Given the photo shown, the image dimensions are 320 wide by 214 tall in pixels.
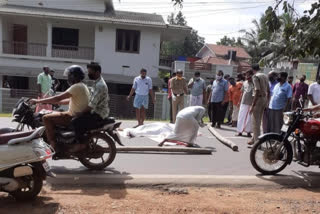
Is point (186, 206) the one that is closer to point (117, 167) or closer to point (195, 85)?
point (117, 167)

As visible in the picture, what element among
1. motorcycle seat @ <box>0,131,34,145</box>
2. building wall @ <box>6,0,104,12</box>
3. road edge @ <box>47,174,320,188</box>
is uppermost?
building wall @ <box>6,0,104,12</box>

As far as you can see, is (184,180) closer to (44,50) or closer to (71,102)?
(71,102)

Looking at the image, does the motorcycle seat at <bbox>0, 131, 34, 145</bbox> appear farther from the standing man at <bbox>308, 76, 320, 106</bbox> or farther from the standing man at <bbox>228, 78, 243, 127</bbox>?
the standing man at <bbox>228, 78, 243, 127</bbox>

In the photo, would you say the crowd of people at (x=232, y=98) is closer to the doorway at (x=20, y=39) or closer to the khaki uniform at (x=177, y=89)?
the khaki uniform at (x=177, y=89)

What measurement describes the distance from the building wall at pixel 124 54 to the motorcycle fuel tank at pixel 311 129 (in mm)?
16196

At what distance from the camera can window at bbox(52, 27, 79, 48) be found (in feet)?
72.9

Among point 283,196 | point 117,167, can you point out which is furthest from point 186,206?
point 117,167

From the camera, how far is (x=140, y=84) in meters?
10.8

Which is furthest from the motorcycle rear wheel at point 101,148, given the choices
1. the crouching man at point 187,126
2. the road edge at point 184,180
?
the crouching man at point 187,126

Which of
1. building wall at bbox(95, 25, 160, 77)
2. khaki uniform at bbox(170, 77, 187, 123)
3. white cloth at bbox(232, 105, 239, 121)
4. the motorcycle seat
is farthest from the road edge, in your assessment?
building wall at bbox(95, 25, 160, 77)

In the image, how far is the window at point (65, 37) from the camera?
22.2m

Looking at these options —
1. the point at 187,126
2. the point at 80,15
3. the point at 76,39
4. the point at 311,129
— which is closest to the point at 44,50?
the point at 76,39

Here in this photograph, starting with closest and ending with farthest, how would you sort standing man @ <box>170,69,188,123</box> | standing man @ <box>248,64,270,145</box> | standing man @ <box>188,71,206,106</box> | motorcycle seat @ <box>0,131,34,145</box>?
motorcycle seat @ <box>0,131,34,145</box>
standing man @ <box>248,64,270,145</box>
standing man @ <box>170,69,188,123</box>
standing man @ <box>188,71,206,106</box>

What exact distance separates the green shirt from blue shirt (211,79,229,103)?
17.9 feet
